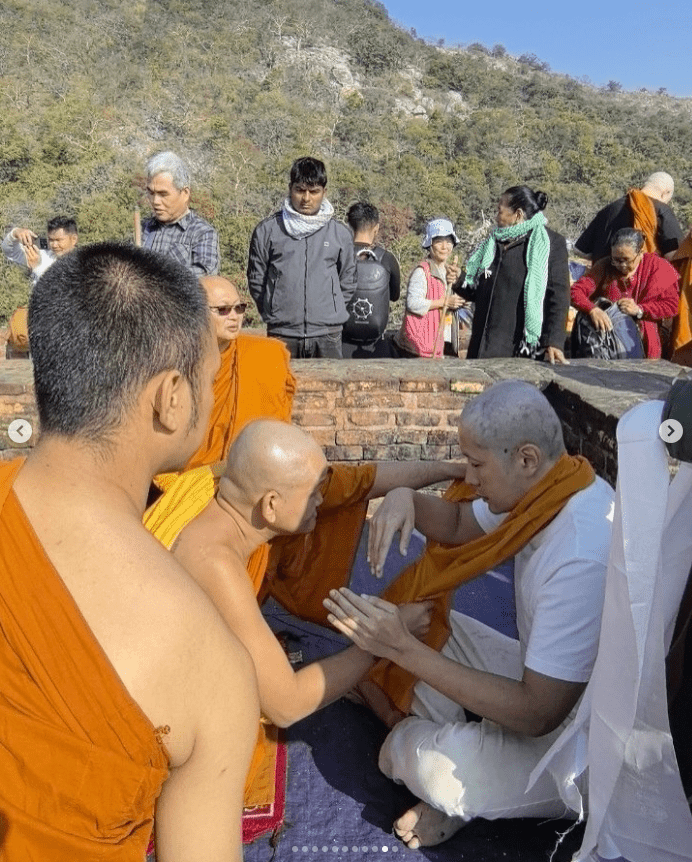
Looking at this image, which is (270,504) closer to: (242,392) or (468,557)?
(468,557)

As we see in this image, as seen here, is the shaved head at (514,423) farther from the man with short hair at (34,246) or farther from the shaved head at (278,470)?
the man with short hair at (34,246)

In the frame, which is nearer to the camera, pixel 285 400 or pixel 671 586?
pixel 671 586

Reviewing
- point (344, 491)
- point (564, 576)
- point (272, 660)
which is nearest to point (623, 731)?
point (564, 576)

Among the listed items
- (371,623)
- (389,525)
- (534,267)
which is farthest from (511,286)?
(371,623)

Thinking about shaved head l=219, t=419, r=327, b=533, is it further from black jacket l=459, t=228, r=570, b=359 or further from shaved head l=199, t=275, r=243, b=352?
black jacket l=459, t=228, r=570, b=359

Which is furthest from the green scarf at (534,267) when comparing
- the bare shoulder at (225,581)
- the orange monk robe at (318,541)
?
the bare shoulder at (225,581)

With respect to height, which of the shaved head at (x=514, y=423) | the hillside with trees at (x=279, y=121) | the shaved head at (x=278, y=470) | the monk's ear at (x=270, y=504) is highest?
the hillside with trees at (x=279, y=121)

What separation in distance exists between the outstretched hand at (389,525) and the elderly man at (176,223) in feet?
6.94

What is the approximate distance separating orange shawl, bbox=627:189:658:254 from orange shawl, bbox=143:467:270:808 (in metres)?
4.14

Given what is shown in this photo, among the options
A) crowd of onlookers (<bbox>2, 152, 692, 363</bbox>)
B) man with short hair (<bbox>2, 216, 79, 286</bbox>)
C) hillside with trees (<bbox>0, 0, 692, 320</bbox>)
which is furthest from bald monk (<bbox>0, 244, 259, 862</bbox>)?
hillside with trees (<bbox>0, 0, 692, 320</bbox>)

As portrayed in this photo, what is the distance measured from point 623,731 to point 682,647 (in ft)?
0.78

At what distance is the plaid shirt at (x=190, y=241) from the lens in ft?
13.9

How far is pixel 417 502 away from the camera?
276cm

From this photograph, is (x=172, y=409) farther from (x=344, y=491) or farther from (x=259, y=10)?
(x=259, y=10)
